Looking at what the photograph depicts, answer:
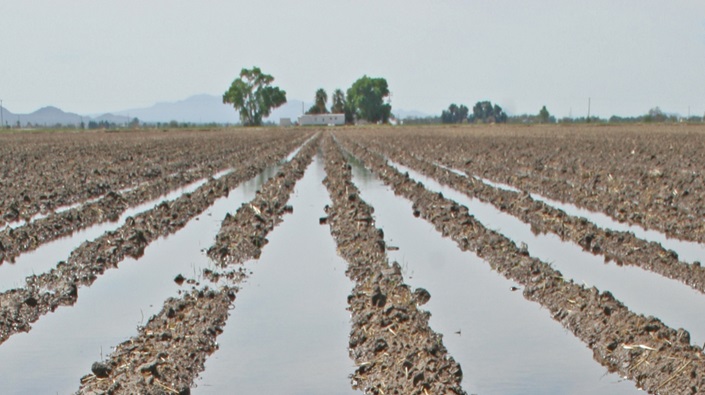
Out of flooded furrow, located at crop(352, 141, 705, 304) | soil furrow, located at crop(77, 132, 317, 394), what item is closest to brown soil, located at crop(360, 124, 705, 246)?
flooded furrow, located at crop(352, 141, 705, 304)

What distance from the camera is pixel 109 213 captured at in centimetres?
1505

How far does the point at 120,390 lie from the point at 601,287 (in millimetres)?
5388

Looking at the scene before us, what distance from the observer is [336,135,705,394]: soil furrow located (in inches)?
241

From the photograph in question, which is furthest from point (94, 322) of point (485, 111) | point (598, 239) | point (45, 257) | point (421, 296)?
point (485, 111)

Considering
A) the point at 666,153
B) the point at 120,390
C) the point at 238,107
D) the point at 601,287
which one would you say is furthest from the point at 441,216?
the point at 238,107

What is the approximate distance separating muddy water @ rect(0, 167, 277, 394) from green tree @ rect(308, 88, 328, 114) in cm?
13144

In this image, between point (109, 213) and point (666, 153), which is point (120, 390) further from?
Answer: point (666, 153)

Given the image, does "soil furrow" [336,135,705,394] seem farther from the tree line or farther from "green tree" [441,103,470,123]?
"green tree" [441,103,470,123]

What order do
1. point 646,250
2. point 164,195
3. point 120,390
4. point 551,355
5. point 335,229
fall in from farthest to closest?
point 164,195, point 335,229, point 646,250, point 551,355, point 120,390

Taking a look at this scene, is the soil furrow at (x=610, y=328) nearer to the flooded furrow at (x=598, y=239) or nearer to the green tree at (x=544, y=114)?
the flooded furrow at (x=598, y=239)

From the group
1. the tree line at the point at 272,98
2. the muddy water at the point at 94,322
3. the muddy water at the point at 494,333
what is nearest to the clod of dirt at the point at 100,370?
the muddy water at the point at 94,322

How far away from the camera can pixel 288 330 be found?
7.55 m

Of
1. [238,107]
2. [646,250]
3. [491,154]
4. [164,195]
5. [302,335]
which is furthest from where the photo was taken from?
[238,107]

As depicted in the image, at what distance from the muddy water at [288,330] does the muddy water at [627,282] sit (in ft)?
8.65
